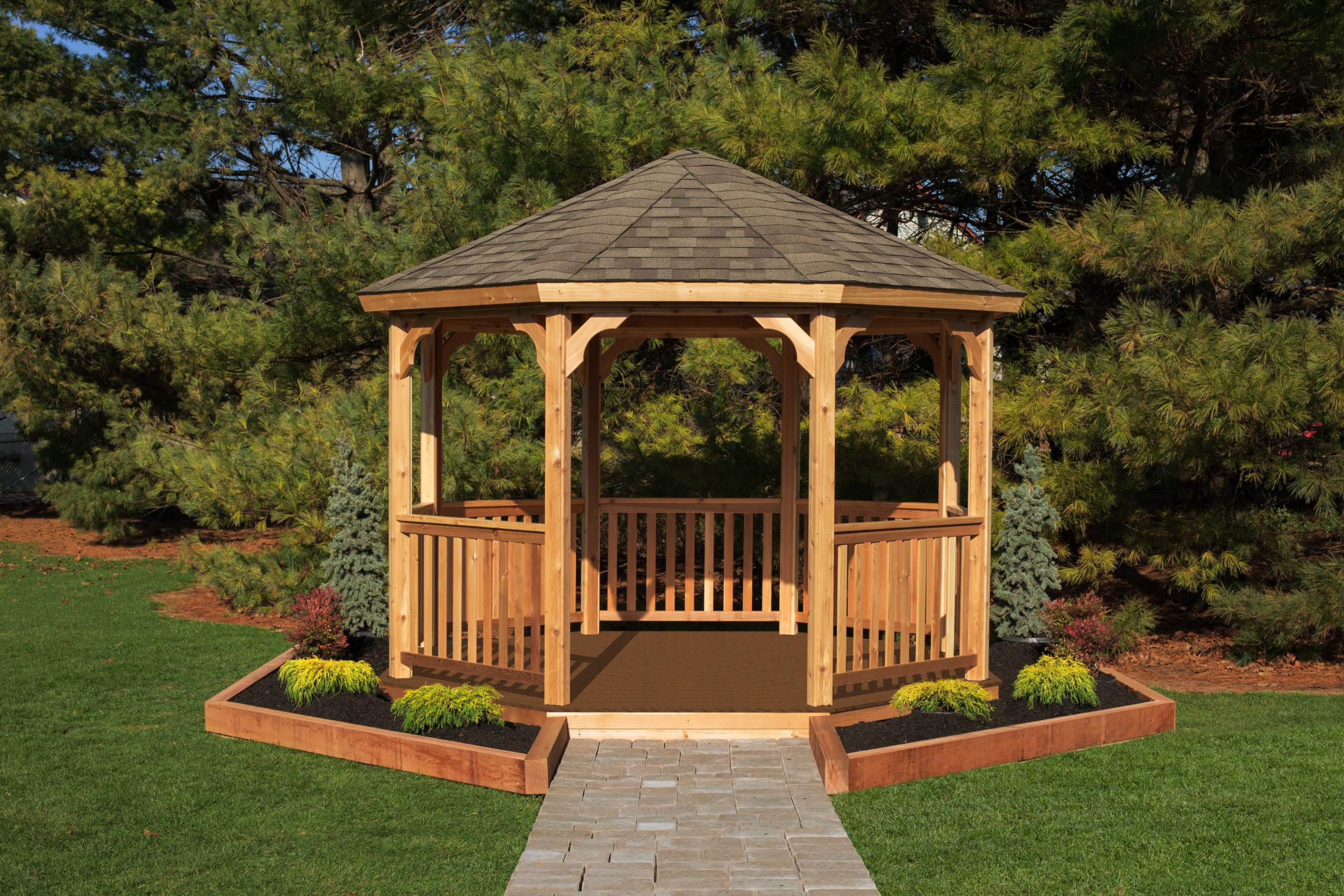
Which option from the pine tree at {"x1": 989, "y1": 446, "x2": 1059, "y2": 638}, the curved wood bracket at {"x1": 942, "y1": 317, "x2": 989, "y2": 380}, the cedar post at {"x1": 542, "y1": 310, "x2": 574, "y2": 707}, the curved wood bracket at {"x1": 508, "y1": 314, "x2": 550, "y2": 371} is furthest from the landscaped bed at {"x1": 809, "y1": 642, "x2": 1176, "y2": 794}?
the curved wood bracket at {"x1": 508, "y1": 314, "x2": 550, "y2": 371}

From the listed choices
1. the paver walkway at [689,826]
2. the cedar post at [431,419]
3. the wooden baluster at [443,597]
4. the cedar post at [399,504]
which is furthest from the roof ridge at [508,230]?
the paver walkway at [689,826]

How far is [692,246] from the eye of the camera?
6.96 meters

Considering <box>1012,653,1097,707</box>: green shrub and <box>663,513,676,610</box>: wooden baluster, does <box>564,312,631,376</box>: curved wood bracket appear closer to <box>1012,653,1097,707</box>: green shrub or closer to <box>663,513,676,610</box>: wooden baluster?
<box>663,513,676,610</box>: wooden baluster

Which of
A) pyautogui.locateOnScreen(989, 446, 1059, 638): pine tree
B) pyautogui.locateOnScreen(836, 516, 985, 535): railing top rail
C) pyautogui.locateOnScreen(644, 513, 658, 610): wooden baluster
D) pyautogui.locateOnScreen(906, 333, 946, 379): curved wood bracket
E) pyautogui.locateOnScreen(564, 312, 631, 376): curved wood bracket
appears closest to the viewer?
pyautogui.locateOnScreen(564, 312, 631, 376): curved wood bracket

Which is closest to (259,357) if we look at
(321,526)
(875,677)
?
(321,526)

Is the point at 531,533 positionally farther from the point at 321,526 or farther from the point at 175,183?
the point at 175,183

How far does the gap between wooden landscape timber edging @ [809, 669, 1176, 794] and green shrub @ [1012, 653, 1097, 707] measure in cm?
16

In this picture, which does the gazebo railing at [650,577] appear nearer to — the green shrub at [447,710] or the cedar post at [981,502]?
the cedar post at [981,502]

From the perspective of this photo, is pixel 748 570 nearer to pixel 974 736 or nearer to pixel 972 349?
pixel 972 349

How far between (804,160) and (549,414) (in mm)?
5151

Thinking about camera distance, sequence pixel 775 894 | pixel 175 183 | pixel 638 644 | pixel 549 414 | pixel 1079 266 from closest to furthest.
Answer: pixel 775 894 < pixel 549 414 < pixel 638 644 < pixel 1079 266 < pixel 175 183

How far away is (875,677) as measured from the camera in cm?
709

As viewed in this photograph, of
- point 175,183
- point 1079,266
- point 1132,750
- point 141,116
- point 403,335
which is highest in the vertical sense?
point 141,116

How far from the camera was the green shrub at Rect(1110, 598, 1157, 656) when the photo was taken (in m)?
9.93
